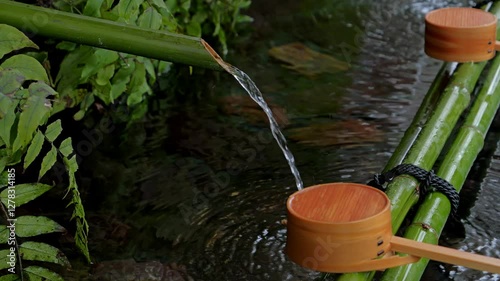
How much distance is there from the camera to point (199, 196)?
3473 millimetres

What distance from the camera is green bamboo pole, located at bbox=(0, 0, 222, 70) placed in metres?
2.46

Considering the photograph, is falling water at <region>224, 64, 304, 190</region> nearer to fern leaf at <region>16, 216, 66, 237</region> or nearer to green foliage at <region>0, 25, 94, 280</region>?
green foliage at <region>0, 25, 94, 280</region>

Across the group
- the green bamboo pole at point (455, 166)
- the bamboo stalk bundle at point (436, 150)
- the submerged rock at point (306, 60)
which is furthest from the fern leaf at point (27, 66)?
the submerged rock at point (306, 60)

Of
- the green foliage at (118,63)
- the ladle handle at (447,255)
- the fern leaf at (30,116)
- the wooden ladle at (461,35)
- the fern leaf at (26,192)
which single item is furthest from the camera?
the wooden ladle at (461,35)

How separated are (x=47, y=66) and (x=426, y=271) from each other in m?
1.74

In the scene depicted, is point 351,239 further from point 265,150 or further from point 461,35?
point 265,150

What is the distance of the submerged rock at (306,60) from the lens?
16.1 ft

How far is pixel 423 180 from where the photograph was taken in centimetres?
276

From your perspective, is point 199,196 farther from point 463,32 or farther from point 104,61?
point 463,32

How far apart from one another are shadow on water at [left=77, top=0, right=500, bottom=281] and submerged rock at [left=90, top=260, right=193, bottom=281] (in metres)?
0.05

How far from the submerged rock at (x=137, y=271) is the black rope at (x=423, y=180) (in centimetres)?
72

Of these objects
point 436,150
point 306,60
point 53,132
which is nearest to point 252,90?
point 436,150

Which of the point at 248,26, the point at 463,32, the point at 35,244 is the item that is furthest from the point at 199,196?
the point at 248,26

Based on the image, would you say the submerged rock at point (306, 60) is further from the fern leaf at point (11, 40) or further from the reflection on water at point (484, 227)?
the fern leaf at point (11, 40)
